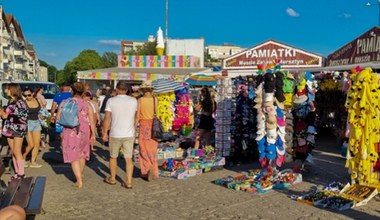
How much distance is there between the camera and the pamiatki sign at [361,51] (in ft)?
52.7

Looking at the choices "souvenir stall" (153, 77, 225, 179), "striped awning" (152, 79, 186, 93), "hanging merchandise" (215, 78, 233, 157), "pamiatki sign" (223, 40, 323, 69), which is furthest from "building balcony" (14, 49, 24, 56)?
"hanging merchandise" (215, 78, 233, 157)

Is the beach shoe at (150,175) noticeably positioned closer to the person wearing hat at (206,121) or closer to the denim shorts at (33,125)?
the person wearing hat at (206,121)

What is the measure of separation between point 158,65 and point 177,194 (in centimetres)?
2977

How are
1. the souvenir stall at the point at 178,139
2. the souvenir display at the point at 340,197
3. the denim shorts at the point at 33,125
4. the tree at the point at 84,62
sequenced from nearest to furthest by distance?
the souvenir display at the point at 340,197 → the souvenir stall at the point at 178,139 → the denim shorts at the point at 33,125 → the tree at the point at 84,62

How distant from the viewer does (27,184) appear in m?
5.45

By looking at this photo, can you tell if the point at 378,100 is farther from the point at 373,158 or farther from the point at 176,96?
the point at 176,96

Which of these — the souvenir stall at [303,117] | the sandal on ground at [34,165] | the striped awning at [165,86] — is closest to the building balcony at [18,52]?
the striped awning at [165,86]

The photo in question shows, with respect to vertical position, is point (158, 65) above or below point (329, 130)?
above

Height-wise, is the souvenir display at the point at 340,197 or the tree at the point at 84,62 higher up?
the tree at the point at 84,62

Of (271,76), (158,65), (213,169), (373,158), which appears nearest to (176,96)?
(213,169)

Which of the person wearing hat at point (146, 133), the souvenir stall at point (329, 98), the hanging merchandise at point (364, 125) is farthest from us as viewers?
the souvenir stall at point (329, 98)

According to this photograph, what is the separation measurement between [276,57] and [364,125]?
15.0 m

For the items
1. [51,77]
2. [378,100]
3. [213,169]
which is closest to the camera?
[378,100]

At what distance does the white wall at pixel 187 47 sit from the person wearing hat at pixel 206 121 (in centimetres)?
2821
